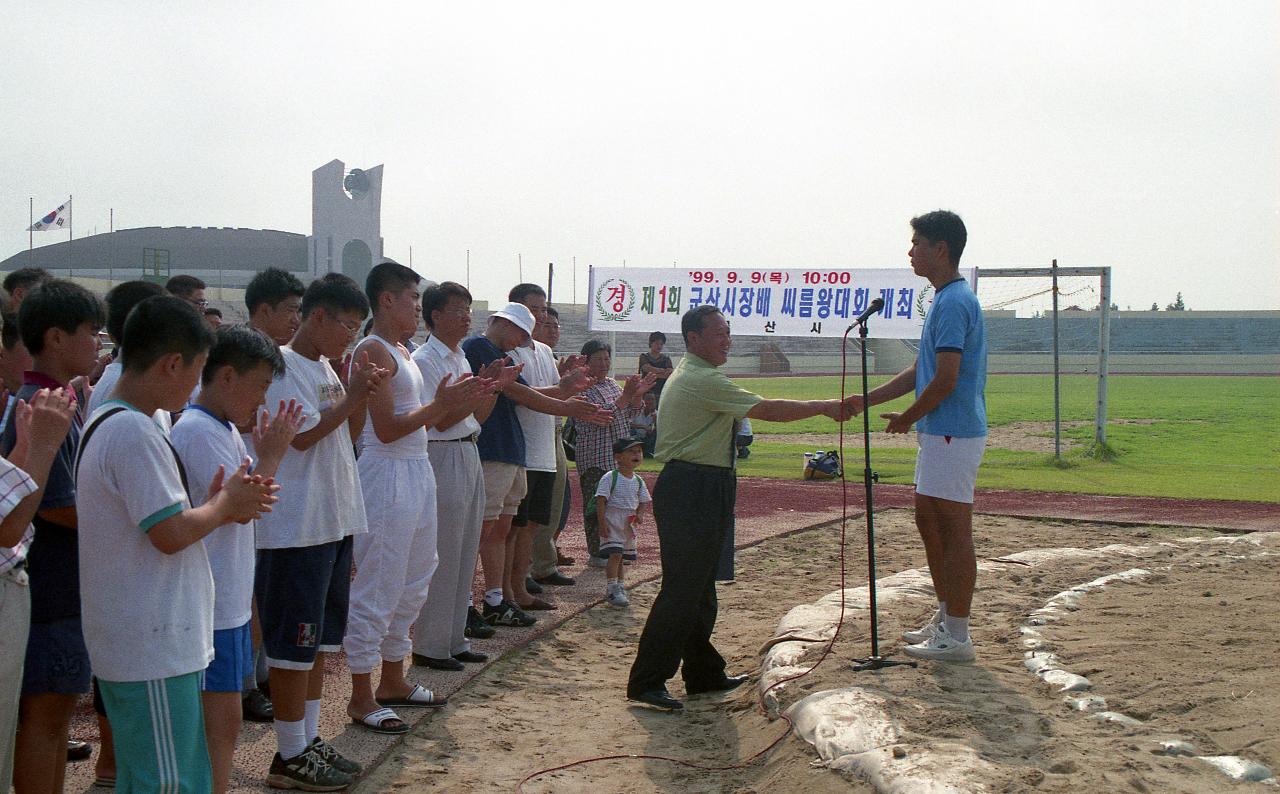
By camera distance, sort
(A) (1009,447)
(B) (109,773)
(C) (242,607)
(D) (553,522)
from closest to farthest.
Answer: (C) (242,607)
(B) (109,773)
(D) (553,522)
(A) (1009,447)

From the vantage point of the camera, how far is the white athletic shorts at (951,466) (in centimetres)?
545

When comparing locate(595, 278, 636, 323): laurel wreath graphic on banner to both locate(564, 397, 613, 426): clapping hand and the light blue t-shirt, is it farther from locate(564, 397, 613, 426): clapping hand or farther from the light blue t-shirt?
the light blue t-shirt

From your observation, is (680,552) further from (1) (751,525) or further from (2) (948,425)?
(1) (751,525)

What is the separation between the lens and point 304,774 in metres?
4.25

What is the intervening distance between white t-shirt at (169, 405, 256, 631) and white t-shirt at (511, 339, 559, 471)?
11.7 ft

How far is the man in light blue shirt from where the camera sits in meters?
5.45

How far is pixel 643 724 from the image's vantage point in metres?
5.52

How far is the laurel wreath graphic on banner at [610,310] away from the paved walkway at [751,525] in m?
3.27

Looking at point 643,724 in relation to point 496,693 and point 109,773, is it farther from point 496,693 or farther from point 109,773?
point 109,773

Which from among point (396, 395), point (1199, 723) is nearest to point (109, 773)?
point (396, 395)

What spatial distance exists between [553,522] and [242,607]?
4897 millimetres

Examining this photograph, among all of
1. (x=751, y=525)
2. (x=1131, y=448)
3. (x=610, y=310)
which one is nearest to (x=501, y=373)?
(x=751, y=525)

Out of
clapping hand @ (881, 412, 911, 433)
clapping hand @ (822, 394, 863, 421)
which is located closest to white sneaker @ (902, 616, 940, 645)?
clapping hand @ (881, 412, 911, 433)

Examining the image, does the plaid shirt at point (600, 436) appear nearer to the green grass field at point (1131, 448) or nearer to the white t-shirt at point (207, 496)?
the white t-shirt at point (207, 496)
